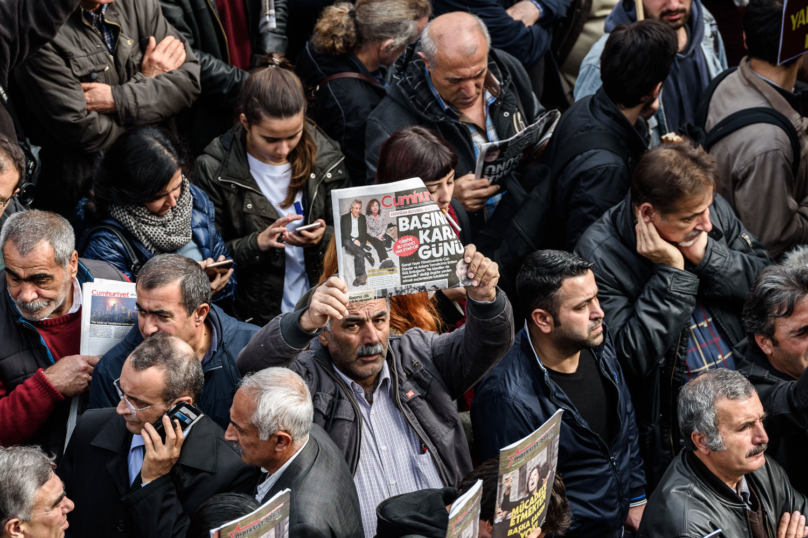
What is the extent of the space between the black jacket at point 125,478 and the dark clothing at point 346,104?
244cm

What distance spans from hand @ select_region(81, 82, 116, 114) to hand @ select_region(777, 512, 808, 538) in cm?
402

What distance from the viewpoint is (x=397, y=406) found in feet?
13.8

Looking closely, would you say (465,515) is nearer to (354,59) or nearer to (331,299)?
(331,299)

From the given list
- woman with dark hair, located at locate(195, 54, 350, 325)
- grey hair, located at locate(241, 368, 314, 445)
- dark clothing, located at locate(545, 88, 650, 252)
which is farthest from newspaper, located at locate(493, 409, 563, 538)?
woman with dark hair, located at locate(195, 54, 350, 325)

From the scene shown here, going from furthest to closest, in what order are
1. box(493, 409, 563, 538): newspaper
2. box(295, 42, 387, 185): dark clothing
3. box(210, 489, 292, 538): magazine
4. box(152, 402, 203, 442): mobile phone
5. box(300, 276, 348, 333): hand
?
box(295, 42, 387, 185): dark clothing < box(152, 402, 203, 442): mobile phone < box(300, 276, 348, 333): hand < box(493, 409, 563, 538): newspaper < box(210, 489, 292, 538): magazine

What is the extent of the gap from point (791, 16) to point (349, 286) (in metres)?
3.07

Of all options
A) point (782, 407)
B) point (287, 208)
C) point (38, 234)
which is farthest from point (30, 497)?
point (782, 407)

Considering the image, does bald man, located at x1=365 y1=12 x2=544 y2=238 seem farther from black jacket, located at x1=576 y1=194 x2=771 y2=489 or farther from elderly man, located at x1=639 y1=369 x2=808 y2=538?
elderly man, located at x1=639 y1=369 x2=808 y2=538

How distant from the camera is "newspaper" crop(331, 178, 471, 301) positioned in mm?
3744

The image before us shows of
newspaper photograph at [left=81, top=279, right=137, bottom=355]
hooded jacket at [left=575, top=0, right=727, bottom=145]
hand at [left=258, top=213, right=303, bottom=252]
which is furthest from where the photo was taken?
hooded jacket at [left=575, top=0, right=727, bottom=145]

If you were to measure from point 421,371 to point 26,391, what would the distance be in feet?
5.65

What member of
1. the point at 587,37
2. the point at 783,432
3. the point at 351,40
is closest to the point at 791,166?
the point at 783,432

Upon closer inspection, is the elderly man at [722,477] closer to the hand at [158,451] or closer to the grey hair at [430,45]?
the hand at [158,451]

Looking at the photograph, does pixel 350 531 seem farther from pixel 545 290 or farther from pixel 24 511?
pixel 545 290
